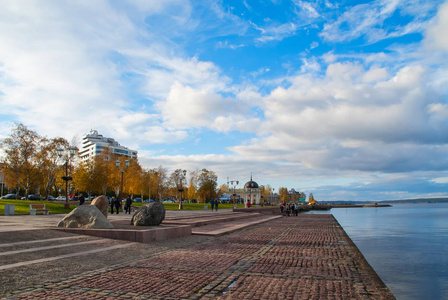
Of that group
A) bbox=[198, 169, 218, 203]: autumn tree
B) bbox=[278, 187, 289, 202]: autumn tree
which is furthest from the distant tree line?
bbox=[278, 187, 289, 202]: autumn tree

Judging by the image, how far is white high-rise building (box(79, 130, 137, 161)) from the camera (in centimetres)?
15075

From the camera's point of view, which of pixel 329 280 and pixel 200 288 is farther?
pixel 329 280

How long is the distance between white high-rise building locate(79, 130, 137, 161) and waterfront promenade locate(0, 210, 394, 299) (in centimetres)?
14424

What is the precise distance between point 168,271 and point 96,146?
153 metres

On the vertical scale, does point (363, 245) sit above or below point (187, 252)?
below

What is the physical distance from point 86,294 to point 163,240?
7.75 m

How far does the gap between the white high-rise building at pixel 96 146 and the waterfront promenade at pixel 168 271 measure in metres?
144

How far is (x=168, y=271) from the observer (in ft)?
26.4

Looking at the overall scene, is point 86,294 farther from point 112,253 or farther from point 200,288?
point 112,253

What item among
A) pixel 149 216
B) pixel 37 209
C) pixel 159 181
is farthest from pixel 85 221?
pixel 159 181

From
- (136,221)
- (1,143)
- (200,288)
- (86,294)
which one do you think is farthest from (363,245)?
(1,143)

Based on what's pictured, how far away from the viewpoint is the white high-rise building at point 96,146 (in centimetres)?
15075

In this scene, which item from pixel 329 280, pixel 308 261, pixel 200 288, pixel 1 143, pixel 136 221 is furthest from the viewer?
pixel 1 143

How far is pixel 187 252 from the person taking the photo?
434 inches
